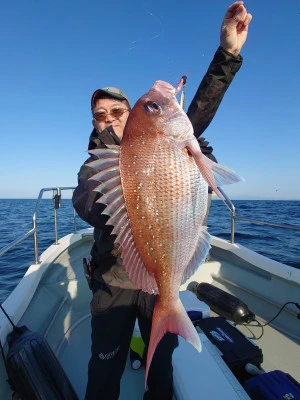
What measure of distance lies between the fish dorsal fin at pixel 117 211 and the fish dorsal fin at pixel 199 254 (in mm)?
209

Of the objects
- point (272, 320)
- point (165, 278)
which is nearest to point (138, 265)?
point (165, 278)

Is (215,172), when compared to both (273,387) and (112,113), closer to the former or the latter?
(112,113)

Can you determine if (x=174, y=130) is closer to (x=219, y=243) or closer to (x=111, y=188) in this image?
(x=111, y=188)

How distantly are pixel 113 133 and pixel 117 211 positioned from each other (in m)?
0.80

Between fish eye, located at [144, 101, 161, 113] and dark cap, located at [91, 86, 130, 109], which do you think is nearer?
fish eye, located at [144, 101, 161, 113]

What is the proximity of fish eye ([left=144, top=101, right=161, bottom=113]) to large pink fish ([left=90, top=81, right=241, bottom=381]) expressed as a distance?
56 millimetres

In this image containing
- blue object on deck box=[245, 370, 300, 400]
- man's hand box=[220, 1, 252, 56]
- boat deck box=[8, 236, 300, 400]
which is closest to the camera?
man's hand box=[220, 1, 252, 56]

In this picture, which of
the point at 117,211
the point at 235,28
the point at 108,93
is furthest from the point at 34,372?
the point at 235,28

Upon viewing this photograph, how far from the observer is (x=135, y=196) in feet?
4.60

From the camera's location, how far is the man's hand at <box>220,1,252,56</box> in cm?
156

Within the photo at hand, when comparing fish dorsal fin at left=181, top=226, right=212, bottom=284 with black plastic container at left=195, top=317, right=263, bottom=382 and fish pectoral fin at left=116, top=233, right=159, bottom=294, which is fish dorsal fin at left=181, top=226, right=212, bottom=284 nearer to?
fish pectoral fin at left=116, top=233, right=159, bottom=294

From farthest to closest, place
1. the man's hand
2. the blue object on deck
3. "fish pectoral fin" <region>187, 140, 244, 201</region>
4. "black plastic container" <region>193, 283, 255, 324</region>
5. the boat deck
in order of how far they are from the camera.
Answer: "black plastic container" <region>193, 283, 255, 324</region> → the boat deck → the blue object on deck → the man's hand → "fish pectoral fin" <region>187, 140, 244, 201</region>

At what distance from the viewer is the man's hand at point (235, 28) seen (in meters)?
1.56

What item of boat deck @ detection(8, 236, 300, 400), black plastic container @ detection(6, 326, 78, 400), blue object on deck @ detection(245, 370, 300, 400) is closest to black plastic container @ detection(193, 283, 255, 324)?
boat deck @ detection(8, 236, 300, 400)
